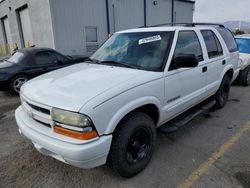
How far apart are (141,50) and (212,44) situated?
5.83 feet

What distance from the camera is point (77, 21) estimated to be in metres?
11.6

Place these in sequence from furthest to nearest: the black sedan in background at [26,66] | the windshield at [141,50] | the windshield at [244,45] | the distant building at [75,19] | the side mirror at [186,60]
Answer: the distant building at [75,19]
the windshield at [244,45]
the black sedan in background at [26,66]
the windshield at [141,50]
the side mirror at [186,60]

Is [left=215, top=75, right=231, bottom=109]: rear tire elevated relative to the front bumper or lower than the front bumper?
lower

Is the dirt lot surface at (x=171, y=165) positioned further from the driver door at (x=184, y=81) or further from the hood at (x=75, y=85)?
the hood at (x=75, y=85)

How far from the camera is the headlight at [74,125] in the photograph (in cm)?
207

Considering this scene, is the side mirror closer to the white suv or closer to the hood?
the white suv

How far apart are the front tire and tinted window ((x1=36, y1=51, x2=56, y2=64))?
519 centimetres

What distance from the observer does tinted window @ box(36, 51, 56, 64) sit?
267 inches

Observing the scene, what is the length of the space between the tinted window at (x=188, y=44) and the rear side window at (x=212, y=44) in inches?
13.1

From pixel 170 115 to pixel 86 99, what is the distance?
153 centimetres

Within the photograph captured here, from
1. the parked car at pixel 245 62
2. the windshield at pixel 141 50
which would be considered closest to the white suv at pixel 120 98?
the windshield at pixel 141 50

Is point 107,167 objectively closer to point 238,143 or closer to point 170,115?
point 170,115

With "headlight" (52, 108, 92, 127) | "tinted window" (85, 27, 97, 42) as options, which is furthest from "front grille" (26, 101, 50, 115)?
"tinted window" (85, 27, 97, 42)

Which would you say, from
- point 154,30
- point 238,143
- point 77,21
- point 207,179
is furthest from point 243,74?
point 77,21
